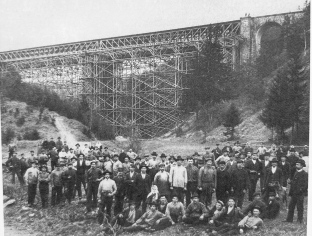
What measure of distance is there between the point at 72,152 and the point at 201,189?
17.7 feet

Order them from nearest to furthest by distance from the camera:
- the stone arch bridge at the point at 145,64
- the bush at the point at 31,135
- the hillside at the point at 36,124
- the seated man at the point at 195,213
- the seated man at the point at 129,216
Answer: the seated man at the point at 195,213, the seated man at the point at 129,216, the stone arch bridge at the point at 145,64, the bush at the point at 31,135, the hillside at the point at 36,124

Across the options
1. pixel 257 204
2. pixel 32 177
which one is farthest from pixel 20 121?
pixel 257 204

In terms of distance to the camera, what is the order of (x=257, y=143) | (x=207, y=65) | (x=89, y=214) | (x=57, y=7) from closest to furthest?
(x=89, y=214), (x=57, y=7), (x=257, y=143), (x=207, y=65)

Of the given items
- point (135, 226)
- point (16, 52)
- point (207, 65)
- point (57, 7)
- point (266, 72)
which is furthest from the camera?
point (16, 52)

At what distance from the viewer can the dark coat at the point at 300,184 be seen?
26.0 ft

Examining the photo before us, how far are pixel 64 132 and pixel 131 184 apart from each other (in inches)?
581

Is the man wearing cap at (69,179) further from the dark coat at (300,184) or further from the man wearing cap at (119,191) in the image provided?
the dark coat at (300,184)

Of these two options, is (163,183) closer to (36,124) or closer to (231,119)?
(231,119)

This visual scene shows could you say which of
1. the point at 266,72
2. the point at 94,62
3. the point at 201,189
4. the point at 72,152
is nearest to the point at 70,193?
the point at 72,152

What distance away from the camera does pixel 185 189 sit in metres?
9.22

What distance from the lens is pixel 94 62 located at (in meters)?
26.7

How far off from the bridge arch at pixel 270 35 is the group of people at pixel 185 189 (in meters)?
10.7

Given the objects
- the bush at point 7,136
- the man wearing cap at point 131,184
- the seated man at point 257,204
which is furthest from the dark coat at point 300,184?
the bush at point 7,136

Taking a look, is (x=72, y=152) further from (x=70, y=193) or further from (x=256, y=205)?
(x=256, y=205)
